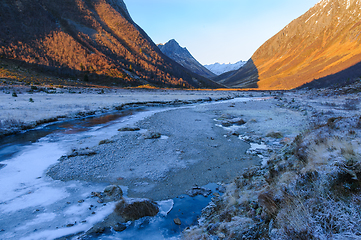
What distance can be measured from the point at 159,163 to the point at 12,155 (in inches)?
355

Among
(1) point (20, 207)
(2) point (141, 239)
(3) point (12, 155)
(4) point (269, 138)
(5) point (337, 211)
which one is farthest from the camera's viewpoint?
(4) point (269, 138)

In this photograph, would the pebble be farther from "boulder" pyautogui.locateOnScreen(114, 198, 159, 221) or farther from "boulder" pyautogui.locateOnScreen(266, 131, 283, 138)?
"boulder" pyautogui.locateOnScreen(266, 131, 283, 138)

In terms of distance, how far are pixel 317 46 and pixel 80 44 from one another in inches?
6218

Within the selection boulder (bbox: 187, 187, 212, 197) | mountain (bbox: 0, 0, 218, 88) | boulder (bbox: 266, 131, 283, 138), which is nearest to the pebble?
boulder (bbox: 187, 187, 212, 197)

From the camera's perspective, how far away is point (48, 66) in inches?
2778

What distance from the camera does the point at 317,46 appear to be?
13338 centimetres

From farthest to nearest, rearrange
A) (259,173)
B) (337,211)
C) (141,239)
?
(259,173) < (141,239) < (337,211)

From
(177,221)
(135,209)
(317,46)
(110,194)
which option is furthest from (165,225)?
(317,46)

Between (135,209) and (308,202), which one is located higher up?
(308,202)

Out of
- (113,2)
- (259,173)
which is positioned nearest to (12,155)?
(259,173)

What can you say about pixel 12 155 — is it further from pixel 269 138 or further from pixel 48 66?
pixel 48 66

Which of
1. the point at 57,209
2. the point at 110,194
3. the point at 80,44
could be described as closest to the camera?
the point at 57,209

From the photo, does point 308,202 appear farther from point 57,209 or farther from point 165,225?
point 57,209

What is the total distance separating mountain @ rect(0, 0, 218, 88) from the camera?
240 ft
